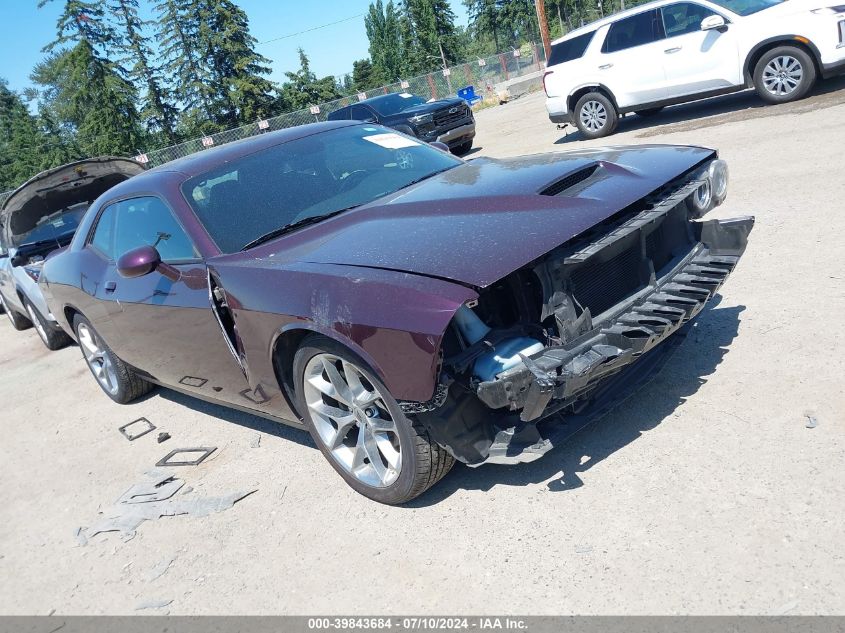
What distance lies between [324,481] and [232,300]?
102 cm

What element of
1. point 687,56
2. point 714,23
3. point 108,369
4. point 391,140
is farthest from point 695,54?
point 108,369

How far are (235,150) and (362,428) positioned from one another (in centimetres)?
200

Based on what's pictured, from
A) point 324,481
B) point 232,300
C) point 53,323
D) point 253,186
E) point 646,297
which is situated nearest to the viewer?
point 646,297

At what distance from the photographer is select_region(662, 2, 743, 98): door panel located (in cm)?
943

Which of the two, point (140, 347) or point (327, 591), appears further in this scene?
point (140, 347)

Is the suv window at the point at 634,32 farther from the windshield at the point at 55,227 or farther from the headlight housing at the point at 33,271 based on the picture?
the headlight housing at the point at 33,271

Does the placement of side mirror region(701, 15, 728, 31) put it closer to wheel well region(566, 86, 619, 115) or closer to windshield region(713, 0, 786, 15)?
windshield region(713, 0, 786, 15)

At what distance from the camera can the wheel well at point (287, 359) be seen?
3055mm

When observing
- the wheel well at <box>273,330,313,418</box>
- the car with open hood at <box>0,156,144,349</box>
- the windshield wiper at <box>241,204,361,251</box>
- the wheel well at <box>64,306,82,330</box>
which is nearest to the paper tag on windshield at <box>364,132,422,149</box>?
the windshield wiper at <box>241,204,361,251</box>

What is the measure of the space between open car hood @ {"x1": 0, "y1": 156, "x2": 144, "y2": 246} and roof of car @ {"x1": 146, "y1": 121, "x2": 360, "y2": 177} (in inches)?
167

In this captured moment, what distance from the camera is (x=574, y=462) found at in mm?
3006
